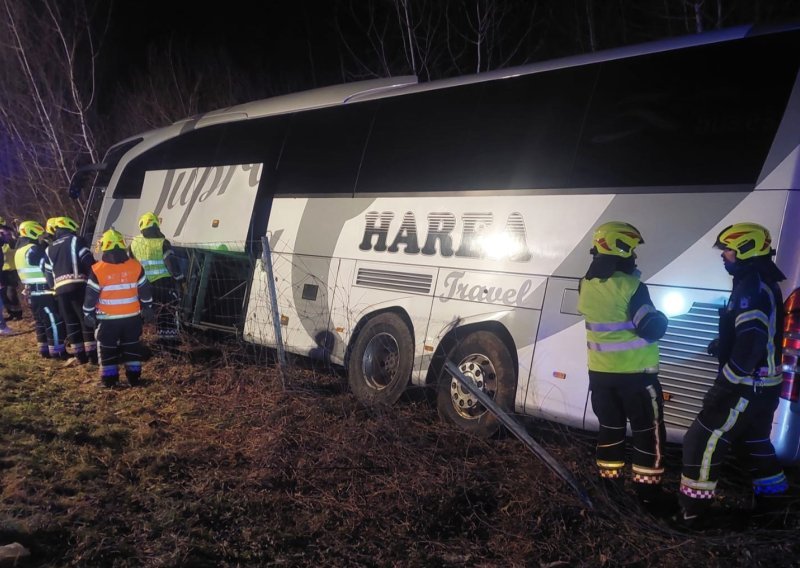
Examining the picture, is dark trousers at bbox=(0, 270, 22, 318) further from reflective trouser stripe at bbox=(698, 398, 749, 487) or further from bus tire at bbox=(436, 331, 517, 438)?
reflective trouser stripe at bbox=(698, 398, 749, 487)

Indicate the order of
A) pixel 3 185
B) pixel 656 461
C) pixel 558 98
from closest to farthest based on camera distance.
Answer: pixel 656 461 < pixel 558 98 < pixel 3 185

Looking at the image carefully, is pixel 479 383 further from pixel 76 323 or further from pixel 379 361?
pixel 76 323

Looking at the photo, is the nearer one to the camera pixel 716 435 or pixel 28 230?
pixel 716 435

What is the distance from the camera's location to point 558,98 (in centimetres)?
458

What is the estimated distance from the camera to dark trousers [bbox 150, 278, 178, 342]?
7.46 metres

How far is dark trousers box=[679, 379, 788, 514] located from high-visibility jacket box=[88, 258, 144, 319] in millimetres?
5660

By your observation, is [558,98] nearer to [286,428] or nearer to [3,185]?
[286,428]

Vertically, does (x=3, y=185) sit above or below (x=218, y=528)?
above

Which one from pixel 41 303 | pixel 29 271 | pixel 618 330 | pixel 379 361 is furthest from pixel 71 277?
pixel 618 330

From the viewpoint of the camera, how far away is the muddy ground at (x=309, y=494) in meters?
3.17

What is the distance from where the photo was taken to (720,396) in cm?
337

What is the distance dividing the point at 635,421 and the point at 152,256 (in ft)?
21.4

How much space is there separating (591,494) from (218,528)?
95.5 inches

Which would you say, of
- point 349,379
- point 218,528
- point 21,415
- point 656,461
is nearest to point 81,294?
point 21,415
